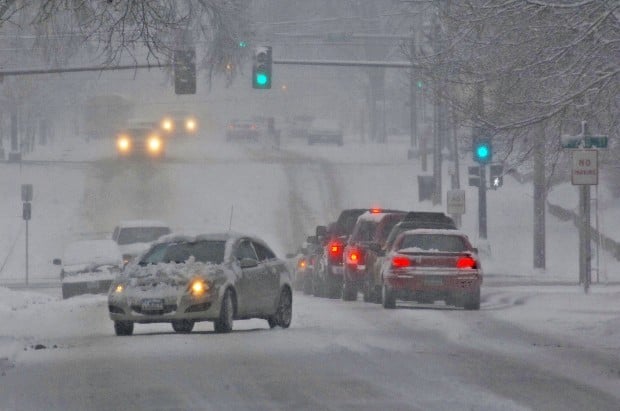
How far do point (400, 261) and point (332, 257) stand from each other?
7.13m

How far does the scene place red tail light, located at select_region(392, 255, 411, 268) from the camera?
26719 mm

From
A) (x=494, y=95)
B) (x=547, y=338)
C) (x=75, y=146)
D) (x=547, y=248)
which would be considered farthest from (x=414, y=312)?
(x=75, y=146)

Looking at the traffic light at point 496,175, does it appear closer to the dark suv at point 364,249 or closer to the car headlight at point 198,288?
the dark suv at point 364,249

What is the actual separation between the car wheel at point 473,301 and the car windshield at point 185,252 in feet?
21.7

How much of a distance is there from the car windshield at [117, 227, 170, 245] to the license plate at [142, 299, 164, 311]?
925 inches

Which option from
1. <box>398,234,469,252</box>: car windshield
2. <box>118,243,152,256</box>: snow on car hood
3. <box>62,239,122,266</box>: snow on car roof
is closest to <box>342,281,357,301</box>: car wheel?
<box>398,234,469,252</box>: car windshield

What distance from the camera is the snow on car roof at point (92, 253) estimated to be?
124 feet

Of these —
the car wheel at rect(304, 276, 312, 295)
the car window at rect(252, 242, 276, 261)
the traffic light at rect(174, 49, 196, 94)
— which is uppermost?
the traffic light at rect(174, 49, 196, 94)

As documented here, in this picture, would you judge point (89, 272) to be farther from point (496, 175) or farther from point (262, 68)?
point (496, 175)

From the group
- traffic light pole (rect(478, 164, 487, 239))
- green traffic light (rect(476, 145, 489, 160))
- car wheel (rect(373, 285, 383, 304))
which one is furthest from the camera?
traffic light pole (rect(478, 164, 487, 239))

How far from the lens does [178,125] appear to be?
356 feet

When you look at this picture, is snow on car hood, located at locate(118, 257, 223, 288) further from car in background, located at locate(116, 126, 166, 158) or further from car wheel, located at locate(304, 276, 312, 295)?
car in background, located at locate(116, 126, 166, 158)

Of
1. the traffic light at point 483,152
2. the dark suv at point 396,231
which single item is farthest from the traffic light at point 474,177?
the dark suv at point 396,231

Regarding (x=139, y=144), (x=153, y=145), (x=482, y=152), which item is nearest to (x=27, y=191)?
(x=482, y=152)
